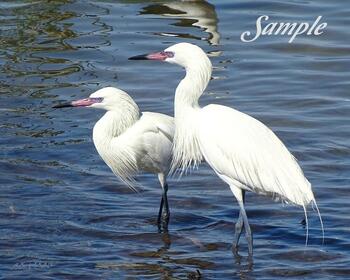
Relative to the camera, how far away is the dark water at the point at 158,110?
8062 mm

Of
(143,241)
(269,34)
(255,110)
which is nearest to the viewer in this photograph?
(143,241)

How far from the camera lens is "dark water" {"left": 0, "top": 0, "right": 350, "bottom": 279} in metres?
8.06

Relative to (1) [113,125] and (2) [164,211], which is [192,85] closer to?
(1) [113,125]

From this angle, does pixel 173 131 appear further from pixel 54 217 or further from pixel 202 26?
pixel 202 26

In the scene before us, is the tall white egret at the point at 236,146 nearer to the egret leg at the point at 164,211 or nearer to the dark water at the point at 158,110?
the dark water at the point at 158,110

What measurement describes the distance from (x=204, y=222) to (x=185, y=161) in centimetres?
59

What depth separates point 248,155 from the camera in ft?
26.3

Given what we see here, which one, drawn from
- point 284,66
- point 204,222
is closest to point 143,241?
point 204,222

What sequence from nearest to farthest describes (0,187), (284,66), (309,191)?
(309,191), (0,187), (284,66)

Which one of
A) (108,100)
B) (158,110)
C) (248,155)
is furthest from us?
(158,110)

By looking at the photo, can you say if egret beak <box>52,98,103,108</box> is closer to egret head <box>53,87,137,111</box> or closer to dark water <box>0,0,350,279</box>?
egret head <box>53,87,137,111</box>

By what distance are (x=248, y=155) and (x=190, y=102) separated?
618 millimetres

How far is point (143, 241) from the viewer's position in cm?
851

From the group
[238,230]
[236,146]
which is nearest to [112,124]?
[236,146]
